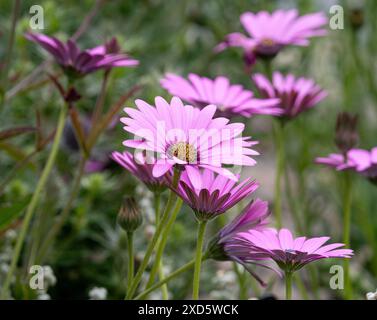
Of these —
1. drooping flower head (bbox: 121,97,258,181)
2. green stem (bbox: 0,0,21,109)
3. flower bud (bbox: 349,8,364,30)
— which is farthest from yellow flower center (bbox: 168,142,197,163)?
flower bud (bbox: 349,8,364,30)

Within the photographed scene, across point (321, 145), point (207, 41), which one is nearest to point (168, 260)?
point (321, 145)

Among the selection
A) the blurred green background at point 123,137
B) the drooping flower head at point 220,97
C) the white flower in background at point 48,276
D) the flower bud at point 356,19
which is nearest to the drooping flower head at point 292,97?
the drooping flower head at point 220,97

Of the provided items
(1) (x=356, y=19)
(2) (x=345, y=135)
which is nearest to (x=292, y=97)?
(2) (x=345, y=135)

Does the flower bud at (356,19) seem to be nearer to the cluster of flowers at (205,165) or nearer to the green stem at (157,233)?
the cluster of flowers at (205,165)

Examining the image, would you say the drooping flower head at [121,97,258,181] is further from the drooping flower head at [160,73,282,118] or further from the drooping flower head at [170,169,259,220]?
the drooping flower head at [160,73,282,118]

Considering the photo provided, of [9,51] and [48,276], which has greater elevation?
[9,51]

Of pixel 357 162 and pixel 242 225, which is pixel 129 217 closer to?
pixel 242 225

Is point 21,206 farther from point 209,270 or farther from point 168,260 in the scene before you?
point 209,270
